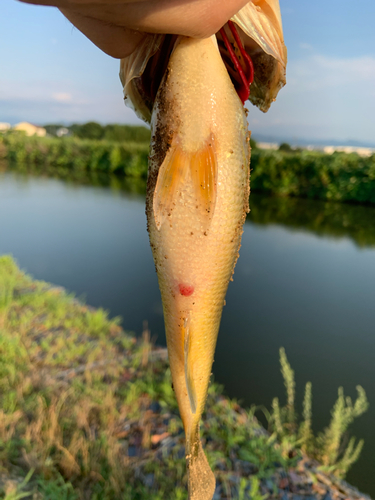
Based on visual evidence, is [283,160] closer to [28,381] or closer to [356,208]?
[356,208]

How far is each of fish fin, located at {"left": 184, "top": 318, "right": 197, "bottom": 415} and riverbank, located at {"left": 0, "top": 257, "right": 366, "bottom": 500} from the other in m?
0.84

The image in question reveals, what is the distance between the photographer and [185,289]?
1.29 feet

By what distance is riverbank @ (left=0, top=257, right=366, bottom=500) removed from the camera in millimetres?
1138

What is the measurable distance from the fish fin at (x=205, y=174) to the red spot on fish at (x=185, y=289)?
0.30 ft

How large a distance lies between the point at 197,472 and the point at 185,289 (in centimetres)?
31

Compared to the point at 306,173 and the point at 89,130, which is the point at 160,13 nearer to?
the point at 306,173

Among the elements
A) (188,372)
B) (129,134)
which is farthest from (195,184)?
(129,134)

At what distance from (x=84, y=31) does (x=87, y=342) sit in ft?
6.44

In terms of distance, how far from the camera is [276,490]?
3.86 ft

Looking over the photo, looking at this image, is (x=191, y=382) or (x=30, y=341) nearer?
(x=191, y=382)

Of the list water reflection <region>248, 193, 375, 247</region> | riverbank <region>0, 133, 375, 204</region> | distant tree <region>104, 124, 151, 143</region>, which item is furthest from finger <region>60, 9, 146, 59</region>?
distant tree <region>104, 124, 151, 143</region>

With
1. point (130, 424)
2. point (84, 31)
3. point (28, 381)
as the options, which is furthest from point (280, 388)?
point (84, 31)

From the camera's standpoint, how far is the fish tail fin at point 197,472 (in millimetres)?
498

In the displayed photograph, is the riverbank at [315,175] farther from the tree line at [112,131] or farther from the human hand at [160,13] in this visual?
the human hand at [160,13]
